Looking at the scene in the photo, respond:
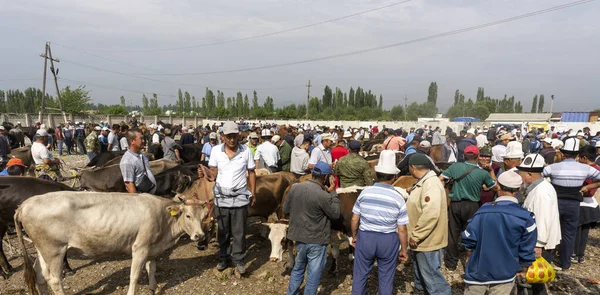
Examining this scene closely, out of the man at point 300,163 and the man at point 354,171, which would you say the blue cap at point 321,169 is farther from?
the man at point 300,163

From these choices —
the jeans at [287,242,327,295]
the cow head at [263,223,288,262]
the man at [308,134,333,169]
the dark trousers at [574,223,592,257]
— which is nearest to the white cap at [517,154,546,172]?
the jeans at [287,242,327,295]

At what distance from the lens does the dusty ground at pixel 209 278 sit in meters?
4.95

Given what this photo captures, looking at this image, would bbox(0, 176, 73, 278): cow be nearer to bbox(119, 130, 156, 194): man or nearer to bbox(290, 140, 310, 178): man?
bbox(119, 130, 156, 194): man

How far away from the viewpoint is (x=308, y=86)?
58.2 m

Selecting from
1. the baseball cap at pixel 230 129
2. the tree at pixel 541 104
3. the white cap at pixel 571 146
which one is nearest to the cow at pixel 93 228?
the baseball cap at pixel 230 129

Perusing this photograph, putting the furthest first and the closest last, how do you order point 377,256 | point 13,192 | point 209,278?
point 13,192 < point 209,278 < point 377,256

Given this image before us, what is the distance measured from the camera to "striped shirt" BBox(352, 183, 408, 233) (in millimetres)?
3559

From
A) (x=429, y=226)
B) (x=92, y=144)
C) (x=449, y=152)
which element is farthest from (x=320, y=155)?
(x=92, y=144)

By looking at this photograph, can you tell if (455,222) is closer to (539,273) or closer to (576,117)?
(539,273)

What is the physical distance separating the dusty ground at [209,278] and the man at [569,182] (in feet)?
3.12

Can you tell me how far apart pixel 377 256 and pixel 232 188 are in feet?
7.64

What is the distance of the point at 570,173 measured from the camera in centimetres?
488

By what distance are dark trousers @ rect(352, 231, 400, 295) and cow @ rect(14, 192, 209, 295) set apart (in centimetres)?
236

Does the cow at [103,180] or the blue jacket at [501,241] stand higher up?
the blue jacket at [501,241]
